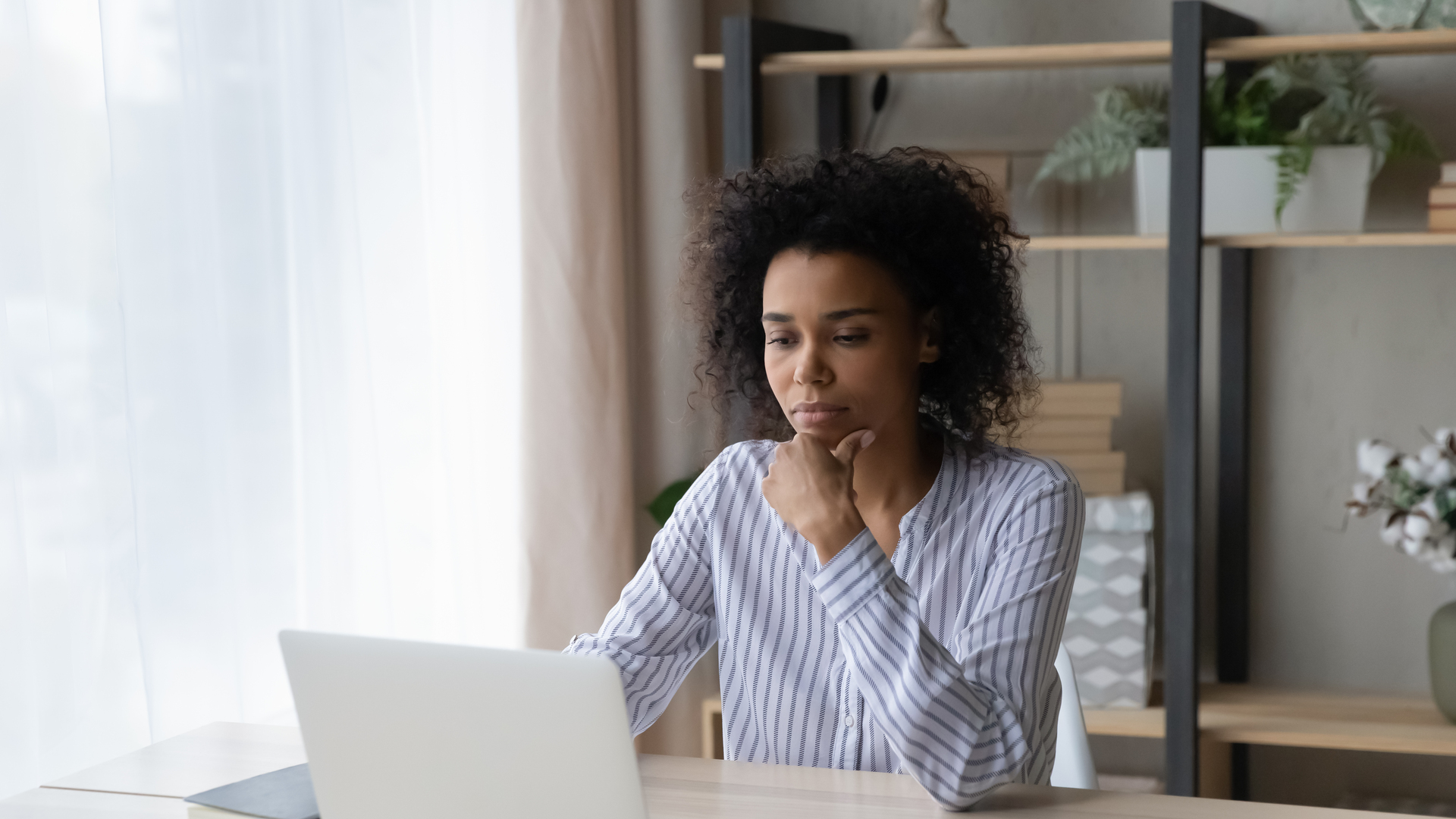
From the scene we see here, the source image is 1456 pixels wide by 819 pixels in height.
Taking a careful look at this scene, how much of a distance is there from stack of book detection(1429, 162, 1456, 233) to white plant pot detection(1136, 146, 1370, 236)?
10cm

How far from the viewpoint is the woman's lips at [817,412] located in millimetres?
1351

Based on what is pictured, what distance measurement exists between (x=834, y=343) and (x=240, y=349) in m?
0.86

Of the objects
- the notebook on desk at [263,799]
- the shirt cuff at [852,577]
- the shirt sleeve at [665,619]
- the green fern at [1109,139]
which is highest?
the green fern at [1109,139]

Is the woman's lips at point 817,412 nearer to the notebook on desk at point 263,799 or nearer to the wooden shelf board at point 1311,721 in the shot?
the notebook on desk at point 263,799

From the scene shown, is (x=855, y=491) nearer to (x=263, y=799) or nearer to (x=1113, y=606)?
(x=263, y=799)

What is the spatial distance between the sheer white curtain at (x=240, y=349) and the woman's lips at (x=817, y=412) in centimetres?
81

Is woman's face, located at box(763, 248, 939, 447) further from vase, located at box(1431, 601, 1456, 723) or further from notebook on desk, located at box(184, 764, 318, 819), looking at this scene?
vase, located at box(1431, 601, 1456, 723)

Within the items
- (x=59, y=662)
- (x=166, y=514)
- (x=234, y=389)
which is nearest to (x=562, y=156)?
(x=234, y=389)

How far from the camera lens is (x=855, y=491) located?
1418 mm

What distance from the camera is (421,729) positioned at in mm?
897

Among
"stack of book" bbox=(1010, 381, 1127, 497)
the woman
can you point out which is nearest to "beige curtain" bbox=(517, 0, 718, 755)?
"stack of book" bbox=(1010, 381, 1127, 497)

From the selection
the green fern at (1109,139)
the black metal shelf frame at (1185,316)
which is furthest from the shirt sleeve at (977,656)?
the green fern at (1109,139)

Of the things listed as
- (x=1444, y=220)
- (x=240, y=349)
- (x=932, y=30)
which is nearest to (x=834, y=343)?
(x=240, y=349)

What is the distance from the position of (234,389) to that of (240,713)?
43cm
